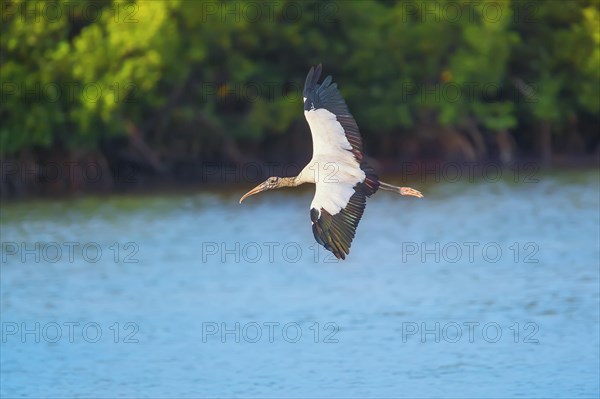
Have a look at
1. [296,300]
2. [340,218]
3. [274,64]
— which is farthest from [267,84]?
[340,218]

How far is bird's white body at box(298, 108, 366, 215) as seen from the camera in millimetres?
12383

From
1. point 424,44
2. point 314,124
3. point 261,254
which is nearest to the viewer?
point 314,124

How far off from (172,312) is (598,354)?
19.1ft

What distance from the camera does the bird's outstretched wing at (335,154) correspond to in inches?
486

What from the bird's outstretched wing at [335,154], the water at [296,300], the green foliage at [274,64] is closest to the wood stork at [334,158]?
the bird's outstretched wing at [335,154]

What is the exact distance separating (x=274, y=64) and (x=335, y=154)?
21253 millimetres

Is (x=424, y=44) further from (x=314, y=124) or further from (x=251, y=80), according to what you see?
(x=314, y=124)

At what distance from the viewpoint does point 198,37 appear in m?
31.2

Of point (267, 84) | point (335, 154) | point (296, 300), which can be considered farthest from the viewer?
point (267, 84)

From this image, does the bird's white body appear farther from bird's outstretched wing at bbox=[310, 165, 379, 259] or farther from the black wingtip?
the black wingtip

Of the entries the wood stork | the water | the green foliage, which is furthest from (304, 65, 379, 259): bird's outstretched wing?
the green foliage

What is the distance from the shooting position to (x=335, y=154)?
12539 mm

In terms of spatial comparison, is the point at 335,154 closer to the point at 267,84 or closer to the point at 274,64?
the point at 267,84

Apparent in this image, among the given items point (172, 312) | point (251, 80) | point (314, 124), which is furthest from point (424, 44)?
point (314, 124)
